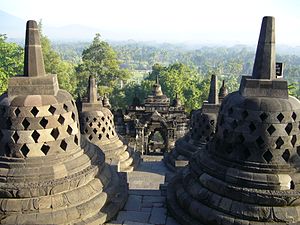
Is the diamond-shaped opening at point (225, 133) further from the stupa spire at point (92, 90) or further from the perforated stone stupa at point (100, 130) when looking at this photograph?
the stupa spire at point (92, 90)

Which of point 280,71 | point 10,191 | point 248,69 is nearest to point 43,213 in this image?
point 10,191

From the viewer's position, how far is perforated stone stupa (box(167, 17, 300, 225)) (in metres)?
5.34

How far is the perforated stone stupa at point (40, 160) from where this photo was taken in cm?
541

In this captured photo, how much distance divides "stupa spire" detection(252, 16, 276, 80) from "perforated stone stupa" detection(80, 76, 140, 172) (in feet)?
23.1

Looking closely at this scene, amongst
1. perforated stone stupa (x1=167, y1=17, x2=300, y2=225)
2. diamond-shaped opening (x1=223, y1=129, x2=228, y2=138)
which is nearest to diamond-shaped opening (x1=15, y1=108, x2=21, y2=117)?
perforated stone stupa (x1=167, y1=17, x2=300, y2=225)

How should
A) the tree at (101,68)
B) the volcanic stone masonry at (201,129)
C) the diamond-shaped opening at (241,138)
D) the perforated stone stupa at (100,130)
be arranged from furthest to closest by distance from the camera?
1. the tree at (101,68)
2. the perforated stone stupa at (100,130)
3. the volcanic stone masonry at (201,129)
4. the diamond-shaped opening at (241,138)

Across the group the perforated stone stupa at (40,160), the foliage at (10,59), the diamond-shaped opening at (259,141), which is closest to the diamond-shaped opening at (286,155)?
the diamond-shaped opening at (259,141)

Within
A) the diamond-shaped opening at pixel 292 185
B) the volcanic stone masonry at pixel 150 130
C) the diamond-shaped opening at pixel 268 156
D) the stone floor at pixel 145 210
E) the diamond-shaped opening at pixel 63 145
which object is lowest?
the volcanic stone masonry at pixel 150 130

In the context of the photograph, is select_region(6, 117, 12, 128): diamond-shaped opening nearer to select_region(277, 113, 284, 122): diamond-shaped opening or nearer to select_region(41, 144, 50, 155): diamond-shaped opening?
select_region(41, 144, 50, 155): diamond-shaped opening

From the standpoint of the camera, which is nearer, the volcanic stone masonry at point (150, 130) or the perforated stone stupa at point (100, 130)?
the perforated stone stupa at point (100, 130)

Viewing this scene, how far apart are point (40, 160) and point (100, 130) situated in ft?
21.4

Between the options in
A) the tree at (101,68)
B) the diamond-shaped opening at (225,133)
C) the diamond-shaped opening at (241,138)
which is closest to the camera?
the diamond-shaped opening at (241,138)

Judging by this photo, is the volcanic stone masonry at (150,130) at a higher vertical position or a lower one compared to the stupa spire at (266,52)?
lower

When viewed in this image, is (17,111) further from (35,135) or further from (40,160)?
(40,160)
